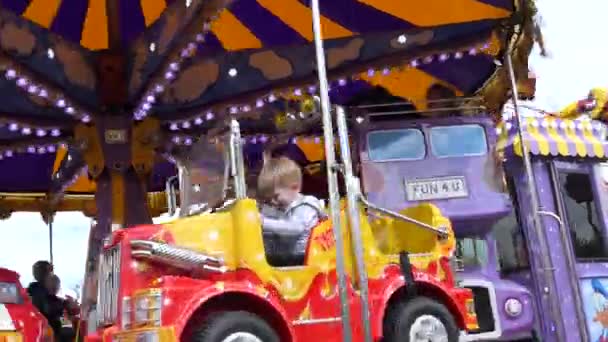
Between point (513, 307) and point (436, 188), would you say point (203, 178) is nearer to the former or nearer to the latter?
point (436, 188)

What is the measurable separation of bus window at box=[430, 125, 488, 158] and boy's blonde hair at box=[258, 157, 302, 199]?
8.14 ft

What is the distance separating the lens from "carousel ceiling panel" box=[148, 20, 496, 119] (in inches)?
253

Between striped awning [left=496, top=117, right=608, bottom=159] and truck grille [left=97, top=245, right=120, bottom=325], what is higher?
striped awning [left=496, top=117, right=608, bottom=159]

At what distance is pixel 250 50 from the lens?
6.52 m

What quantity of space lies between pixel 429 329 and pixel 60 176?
525 cm

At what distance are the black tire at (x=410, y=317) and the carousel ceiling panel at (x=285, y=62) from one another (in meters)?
3.28

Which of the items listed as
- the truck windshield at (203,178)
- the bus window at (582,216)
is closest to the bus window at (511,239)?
the bus window at (582,216)

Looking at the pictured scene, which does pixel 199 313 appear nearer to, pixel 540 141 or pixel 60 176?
pixel 540 141

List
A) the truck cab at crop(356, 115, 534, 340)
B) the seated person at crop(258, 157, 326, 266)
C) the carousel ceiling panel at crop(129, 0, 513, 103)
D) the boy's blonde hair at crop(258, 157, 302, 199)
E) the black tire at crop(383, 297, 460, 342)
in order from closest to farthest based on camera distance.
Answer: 1. the black tire at crop(383, 297, 460, 342)
2. the seated person at crop(258, 157, 326, 266)
3. the boy's blonde hair at crop(258, 157, 302, 199)
4. the truck cab at crop(356, 115, 534, 340)
5. the carousel ceiling panel at crop(129, 0, 513, 103)

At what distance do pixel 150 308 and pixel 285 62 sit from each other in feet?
12.3

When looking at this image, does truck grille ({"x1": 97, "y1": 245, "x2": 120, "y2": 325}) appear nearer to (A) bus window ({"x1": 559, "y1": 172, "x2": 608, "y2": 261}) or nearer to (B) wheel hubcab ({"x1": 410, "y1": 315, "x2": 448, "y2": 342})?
(B) wheel hubcab ({"x1": 410, "y1": 315, "x2": 448, "y2": 342})

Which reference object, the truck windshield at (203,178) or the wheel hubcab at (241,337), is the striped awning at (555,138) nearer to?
the truck windshield at (203,178)

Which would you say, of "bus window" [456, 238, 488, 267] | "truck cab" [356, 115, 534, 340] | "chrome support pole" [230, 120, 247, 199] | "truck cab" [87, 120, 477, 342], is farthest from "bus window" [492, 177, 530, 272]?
"chrome support pole" [230, 120, 247, 199]

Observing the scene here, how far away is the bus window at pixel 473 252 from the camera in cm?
579
